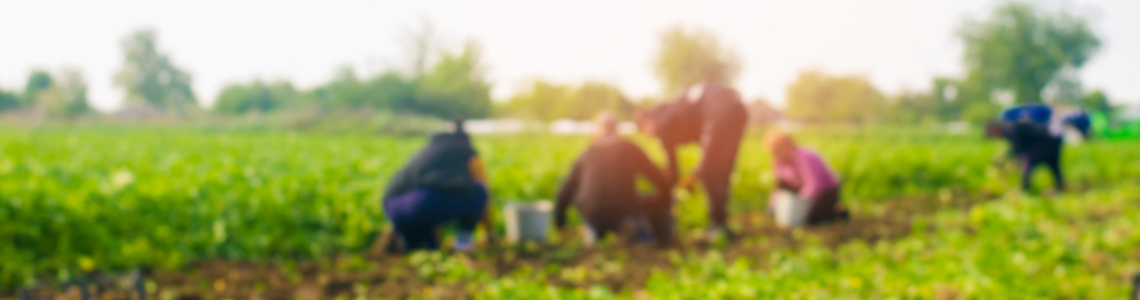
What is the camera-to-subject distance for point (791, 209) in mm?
6785

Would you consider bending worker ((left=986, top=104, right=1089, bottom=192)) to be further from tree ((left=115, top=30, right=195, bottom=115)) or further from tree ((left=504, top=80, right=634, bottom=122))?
tree ((left=115, top=30, right=195, bottom=115))

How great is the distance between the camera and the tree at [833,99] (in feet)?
170

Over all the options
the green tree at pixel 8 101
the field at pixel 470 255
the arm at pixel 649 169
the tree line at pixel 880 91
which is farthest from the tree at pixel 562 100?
the green tree at pixel 8 101

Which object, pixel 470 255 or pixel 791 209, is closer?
pixel 470 255

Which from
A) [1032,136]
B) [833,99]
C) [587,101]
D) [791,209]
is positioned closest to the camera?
[791,209]

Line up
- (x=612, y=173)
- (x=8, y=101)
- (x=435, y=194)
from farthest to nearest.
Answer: (x=8, y=101) < (x=612, y=173) < (x=435, y=194)

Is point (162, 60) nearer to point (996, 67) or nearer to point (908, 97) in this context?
point (908, 97)

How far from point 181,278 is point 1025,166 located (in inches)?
368

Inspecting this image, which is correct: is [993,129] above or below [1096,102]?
above

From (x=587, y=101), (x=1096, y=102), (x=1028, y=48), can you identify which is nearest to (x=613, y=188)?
(x=587, y=101)

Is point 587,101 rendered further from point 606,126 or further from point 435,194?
point 435,194

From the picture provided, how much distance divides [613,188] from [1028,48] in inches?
2211

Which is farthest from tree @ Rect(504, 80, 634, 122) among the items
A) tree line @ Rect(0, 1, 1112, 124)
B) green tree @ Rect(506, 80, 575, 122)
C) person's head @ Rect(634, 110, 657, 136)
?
person's head @ Rect(634, 110, 657, 136)

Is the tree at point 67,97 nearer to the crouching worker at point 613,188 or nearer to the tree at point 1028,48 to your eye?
the crouching worker at point 613,188
